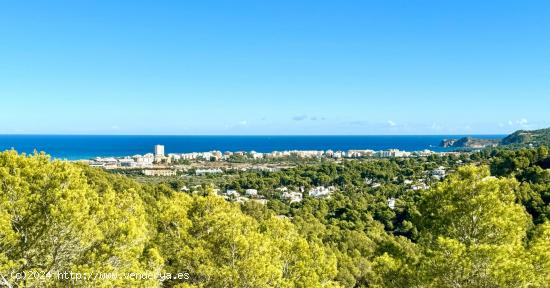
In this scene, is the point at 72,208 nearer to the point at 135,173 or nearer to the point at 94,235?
the point at 94,235

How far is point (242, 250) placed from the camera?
640 inches

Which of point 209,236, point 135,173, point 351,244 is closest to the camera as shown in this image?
point 209,236

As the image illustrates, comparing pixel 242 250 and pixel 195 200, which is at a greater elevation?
pixel 195 200

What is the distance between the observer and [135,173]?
154 m

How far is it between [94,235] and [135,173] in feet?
479

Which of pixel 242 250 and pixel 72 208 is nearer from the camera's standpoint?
pixel 72 208

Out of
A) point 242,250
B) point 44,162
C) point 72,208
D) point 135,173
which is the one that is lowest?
point 135,173

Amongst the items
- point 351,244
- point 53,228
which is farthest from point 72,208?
point 351,244

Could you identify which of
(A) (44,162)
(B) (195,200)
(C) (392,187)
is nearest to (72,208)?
(A) (44,162)

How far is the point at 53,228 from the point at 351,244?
121ft

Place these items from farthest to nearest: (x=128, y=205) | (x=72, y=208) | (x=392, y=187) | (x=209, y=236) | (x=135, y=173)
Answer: (x=135, y=173) < (x=392, y=187) < (x=128, y=205) < (x=209, y=236) < (x=72, y=208)

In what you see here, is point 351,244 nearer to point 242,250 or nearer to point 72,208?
point 242,250

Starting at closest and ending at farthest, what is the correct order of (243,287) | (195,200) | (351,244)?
1. (243,287)
2. (195,200)
3. (351,244)

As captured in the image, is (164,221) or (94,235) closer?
(94,235)
